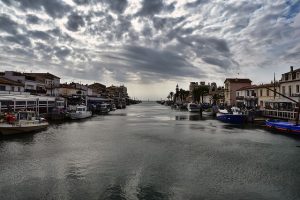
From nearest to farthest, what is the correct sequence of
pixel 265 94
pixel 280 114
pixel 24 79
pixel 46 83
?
pixel 280 114, pixel 265 94, pixel 24 79, pixel 46 83

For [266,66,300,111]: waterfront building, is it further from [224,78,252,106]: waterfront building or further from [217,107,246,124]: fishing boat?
[224,78,252,106]: waterfront building

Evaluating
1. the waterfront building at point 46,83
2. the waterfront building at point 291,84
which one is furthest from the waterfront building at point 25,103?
the waterfront building at point 291,84

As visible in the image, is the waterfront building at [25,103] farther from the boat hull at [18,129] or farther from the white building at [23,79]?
the white building at [23,79]

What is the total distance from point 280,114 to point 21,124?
55.5 meters

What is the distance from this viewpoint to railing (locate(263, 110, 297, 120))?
58.8 metres

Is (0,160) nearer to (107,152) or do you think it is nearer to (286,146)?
(107,152)

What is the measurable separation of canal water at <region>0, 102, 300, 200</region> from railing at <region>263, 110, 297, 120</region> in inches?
857

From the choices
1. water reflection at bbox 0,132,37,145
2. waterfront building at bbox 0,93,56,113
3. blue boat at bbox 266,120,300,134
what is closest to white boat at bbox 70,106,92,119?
waterfront building at bbox 0,93,56,113

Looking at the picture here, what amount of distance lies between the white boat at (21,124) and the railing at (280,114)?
168 feet

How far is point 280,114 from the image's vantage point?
64688 mm

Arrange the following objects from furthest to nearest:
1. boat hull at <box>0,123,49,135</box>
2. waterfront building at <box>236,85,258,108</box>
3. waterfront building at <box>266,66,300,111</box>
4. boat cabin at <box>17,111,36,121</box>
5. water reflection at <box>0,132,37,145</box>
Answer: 1. waterfront building at <box>236,85,258,108</box>
2. waterfront building at <box>266,66,300,111</box>
3. boat cabin at <box>17,111,36,121</box>
4. boat hull at <box>0,123,49,135</box>
5. water reflection at <box>0,132,37,145</box>

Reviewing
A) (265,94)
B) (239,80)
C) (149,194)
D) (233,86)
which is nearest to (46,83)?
(233,86)

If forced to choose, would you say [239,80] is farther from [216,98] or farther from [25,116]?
[25,116]

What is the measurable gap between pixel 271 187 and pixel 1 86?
68.5 m
